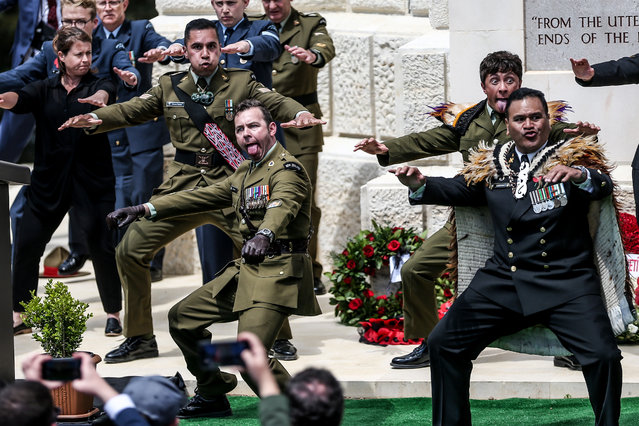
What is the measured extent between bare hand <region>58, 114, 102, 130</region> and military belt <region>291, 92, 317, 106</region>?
228 centimetres

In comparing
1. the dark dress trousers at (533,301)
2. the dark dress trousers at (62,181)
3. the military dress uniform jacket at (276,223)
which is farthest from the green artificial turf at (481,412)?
the dark dress trousers at (62,181)

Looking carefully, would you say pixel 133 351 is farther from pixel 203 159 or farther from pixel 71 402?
pixel 71 402

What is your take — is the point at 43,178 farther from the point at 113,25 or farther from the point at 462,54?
the point at 462,54

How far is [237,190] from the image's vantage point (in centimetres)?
740

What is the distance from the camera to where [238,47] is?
913cm

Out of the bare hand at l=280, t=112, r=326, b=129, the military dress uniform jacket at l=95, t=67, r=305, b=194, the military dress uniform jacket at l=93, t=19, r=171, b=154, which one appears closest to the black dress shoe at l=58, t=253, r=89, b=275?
the military dress uniform jacket at l=93, t=19, r=171, b=154

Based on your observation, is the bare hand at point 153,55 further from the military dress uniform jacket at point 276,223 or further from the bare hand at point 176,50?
the military dress uniform jacket at point 276,223

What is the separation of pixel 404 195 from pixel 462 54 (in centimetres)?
111

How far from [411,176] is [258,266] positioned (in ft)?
3.27

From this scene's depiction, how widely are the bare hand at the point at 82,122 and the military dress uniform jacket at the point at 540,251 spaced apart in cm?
285

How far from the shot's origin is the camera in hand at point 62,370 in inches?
179

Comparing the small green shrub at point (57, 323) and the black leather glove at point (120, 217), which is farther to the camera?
the small green shrub at point (57, 323)

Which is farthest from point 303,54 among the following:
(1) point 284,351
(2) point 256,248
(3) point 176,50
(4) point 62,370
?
(4) point 62,370

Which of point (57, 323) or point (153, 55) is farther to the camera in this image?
point (153, 55)
